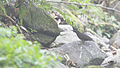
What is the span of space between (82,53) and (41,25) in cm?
108

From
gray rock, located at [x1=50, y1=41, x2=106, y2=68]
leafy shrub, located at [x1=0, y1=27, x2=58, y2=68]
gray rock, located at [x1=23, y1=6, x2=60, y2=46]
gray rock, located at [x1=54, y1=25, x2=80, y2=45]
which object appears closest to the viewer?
leafy shrub, located at [x1=0, y1=27, x2=58, y2=68]

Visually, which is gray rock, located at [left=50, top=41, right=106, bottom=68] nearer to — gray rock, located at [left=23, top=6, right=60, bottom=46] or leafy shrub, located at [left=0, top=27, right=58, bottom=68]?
gray rock, located at [left=23, top=6, right=60, bottom=46]

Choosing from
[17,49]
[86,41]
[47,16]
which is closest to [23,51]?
[17,49]

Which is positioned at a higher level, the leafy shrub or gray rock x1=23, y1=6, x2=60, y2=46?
the leafy shrub

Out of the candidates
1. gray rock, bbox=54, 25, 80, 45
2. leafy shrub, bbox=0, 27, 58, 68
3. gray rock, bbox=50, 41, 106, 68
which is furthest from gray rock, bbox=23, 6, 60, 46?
leafy shrub, bbox=0, 27, 58, 68

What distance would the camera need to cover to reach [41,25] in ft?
13.5

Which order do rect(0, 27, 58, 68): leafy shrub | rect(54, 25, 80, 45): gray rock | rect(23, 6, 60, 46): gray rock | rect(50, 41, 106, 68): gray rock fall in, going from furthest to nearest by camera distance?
1. rect(54, 25, 80, 45): gray rock
2. rect(50, 41, 106, 68): gray rock
3. rect(23, 6, 60, 46): gray rock
4. rect(0, 27, 58, 68): leafy shrub

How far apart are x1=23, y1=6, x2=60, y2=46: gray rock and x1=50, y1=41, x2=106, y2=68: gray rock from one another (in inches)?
13.5

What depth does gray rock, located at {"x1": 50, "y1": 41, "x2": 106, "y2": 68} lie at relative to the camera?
168 inches

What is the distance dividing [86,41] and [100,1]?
586cm

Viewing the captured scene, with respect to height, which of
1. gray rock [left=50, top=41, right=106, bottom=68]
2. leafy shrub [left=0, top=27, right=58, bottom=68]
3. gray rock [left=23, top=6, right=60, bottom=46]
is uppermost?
leafy shrub [left=0, top=27, right=58, bottom=68]

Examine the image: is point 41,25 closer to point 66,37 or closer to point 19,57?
point 66,37

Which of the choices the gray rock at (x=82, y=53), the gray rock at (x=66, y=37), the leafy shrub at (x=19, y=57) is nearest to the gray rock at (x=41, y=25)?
the gray rock at (x=82, y=53)

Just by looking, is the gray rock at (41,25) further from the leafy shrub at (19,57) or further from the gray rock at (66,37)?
the leafy shrub at (19,57)
